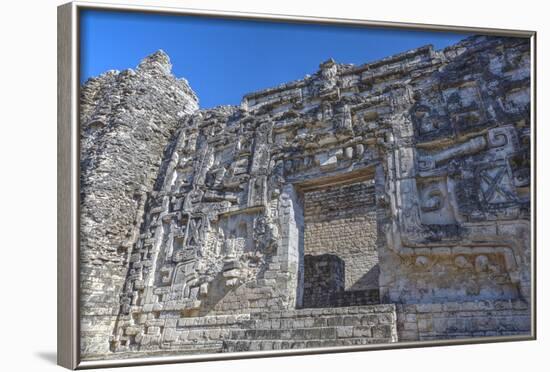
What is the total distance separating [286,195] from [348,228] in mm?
4774

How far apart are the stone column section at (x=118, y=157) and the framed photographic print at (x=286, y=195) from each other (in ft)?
0.11

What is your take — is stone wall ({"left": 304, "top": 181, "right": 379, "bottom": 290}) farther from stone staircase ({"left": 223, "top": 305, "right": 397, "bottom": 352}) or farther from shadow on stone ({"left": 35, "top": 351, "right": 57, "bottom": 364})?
shadow on stone ({"left": 35, "top": 351, "right": 57, "bottom": 364})

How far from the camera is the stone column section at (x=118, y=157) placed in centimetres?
829

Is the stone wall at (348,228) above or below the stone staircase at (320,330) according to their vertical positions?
above

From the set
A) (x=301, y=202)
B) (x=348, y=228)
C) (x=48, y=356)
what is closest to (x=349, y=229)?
(x=348, y=228)

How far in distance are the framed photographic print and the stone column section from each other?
3 centimetres

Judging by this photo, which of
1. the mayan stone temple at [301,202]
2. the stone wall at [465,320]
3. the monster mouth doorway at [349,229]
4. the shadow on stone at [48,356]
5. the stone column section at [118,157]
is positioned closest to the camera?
the shadow on stone at [48,356]

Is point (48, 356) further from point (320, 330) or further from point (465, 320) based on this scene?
point (465, 320)

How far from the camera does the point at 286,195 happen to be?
819cm

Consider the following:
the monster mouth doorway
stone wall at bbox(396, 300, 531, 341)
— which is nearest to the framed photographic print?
stone wall at bbox(396, 300, 531, 341)

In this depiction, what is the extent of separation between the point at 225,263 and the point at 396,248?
257 cm

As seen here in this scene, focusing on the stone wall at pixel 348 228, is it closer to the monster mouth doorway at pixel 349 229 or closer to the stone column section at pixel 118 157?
the monster mouth doorway at pixel 349 229

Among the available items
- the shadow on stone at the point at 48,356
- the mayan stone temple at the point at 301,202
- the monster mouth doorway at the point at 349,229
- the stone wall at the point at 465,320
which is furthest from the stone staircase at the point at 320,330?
the monster mouth doorway at the point at 349,229

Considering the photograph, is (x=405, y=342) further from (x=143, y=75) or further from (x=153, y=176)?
(x=143, y=75)
